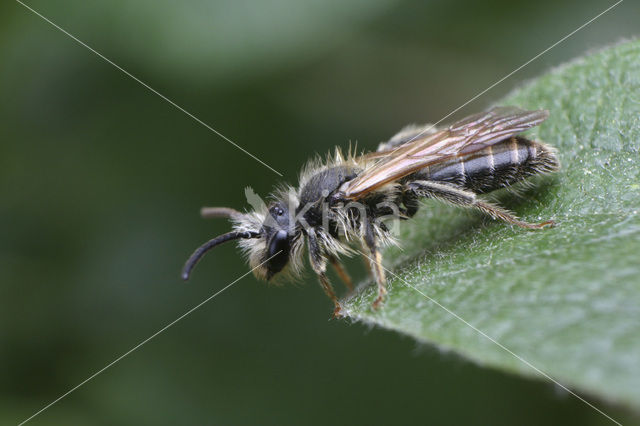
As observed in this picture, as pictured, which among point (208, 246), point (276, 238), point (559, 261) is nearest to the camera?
point (559, 261)

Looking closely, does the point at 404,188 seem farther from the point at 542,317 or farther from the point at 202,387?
the point at 202,387

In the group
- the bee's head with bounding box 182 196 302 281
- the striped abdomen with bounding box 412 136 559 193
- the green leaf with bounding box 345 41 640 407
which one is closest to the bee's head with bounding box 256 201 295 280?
the bee's head with bounding box 182 196 302 281

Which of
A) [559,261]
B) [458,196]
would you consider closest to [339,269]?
[458,196]

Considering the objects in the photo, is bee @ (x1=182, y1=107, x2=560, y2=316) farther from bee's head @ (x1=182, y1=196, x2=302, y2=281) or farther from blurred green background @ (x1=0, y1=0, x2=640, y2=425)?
blurred green background @ (x1=0, y1=0, x2=640, y2=425)

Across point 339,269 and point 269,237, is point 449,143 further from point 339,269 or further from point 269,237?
point 339,269

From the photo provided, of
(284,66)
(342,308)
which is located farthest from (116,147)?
(342,308)

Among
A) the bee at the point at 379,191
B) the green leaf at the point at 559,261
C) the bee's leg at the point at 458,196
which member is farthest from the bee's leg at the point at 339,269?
the bee's leg at the point at 458,196

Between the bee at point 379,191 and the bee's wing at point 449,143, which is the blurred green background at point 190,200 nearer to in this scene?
the bee at point 379,191
